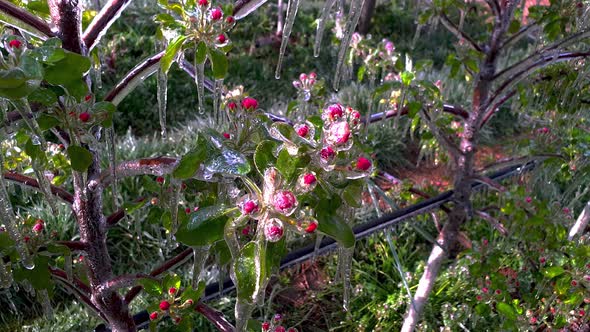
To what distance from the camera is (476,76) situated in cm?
118

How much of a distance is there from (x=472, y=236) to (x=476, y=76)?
1.29 m

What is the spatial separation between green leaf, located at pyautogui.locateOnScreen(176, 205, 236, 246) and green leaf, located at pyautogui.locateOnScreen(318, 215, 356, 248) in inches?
3.5

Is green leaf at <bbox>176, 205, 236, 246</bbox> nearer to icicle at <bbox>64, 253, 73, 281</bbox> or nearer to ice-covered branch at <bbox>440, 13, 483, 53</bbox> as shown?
icicle at <bbox>64, 253, 73, 281</bbox>

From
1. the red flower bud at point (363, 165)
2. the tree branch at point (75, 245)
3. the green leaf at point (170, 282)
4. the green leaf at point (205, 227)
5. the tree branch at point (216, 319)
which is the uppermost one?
the red flower bud at point (363, 165)

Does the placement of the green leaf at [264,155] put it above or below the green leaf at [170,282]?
above

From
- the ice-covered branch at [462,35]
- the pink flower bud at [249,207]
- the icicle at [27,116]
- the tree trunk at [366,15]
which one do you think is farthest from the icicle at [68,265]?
the tree trunk at [366,15]

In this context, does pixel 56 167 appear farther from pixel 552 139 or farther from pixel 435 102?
pixel 552 139

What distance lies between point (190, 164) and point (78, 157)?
0.41ft

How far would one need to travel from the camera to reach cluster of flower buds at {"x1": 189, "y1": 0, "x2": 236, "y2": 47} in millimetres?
529

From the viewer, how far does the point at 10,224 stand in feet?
1.72

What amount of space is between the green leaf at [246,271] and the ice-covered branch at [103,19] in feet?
0.99

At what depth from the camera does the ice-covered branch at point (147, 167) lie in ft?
1.77

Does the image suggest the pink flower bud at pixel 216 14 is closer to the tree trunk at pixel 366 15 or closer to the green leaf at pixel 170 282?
the green leaf at pixel 170 282

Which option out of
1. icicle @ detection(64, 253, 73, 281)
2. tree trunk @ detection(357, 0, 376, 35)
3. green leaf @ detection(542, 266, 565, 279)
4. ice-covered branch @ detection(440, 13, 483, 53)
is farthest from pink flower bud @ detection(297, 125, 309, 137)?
tree trunk @ detection(357, 0, 376, 35)
